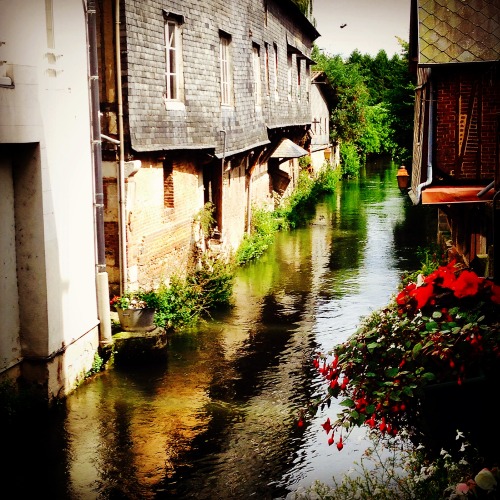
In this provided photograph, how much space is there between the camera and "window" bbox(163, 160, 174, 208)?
14586mm

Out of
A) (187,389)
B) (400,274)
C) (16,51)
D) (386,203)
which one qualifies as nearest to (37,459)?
(187,389)

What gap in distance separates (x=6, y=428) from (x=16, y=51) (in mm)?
4425

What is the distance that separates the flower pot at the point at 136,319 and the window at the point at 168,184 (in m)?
3.80

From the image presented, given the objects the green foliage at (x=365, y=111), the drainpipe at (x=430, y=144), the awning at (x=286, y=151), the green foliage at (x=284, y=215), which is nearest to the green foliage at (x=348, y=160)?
the green foliage at (x=365, y=111)

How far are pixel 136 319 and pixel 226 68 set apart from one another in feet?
29.4

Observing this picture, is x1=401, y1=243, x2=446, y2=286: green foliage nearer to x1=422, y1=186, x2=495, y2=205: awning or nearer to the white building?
x1=422, y1=186, x2=495, y2=205: awning

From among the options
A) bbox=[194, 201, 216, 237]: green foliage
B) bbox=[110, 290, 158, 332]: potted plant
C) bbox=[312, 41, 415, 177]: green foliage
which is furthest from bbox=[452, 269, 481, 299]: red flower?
bbox=[312, 41, 415, 177]: green foliage

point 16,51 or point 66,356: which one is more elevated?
point 16,51

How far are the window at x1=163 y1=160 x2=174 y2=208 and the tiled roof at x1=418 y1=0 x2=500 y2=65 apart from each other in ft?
18.4

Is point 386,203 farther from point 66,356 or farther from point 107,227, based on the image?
point 66,356

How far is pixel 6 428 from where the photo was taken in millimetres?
8461

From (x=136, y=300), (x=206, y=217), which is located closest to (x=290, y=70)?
(x=206, y=217)

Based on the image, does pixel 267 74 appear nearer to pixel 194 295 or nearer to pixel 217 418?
pixel 194 295

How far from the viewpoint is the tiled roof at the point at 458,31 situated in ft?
36.5
